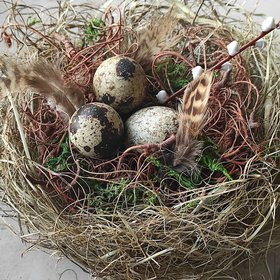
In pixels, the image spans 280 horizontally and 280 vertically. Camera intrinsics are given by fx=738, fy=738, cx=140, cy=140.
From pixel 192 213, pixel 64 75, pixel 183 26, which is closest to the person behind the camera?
pixel 192 213

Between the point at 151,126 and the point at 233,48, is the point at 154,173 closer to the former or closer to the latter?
the point at 151,126

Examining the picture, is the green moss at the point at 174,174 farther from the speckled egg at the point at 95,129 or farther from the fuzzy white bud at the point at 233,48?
the fuzzy white bud at the point at 233,48

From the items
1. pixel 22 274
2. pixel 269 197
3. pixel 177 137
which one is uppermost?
pixel 177 137

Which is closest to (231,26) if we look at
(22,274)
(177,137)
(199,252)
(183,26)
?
(183,26)

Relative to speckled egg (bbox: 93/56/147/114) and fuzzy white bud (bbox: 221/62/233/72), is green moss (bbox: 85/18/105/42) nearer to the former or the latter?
speckled egg (bbox: 93/56/147/114)

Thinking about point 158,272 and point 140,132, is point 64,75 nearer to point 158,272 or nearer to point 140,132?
point 140,132

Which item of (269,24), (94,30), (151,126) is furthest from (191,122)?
(94,30)

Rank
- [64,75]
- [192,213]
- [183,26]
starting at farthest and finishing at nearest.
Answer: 1. [183,26]
2. [64,75]
3. [192,213]
